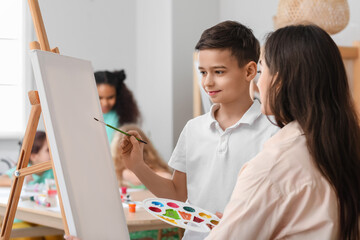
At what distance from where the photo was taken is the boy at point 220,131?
1403mm

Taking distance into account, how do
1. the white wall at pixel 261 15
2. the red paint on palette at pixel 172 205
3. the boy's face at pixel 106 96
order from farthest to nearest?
the boy's face at pixel 106 96, the white wall at pixel 261 15, the red paint on palette at pixel 172 205

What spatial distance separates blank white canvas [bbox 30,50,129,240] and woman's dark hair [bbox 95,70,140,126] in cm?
222

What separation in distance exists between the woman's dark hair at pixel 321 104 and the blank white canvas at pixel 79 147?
49cm

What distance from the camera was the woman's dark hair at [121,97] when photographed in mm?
3648

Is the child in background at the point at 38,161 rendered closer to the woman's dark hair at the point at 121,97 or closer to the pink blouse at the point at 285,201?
the woman's dark hair at the point at 121,97

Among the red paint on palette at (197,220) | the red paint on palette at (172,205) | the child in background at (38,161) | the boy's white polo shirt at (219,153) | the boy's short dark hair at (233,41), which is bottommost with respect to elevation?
the child in background at (38,161)

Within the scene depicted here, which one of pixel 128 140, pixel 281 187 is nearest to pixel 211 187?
pixel 128 140

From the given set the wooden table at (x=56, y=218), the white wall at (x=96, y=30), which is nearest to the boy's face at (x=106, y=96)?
the white wall at (x=96, y=30)

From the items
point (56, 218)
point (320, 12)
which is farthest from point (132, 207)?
point (320, 12)

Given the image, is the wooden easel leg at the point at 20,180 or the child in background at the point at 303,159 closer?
the child in background at the point at 303,159

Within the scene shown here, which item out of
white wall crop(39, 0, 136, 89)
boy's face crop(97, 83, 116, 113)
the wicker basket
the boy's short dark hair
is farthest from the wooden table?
white wall crop(39, 0, 136, 89)

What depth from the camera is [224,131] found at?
1.44 meters

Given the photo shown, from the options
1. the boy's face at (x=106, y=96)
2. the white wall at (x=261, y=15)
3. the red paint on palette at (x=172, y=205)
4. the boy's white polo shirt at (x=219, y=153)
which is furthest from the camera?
the boy's face at (x=106, y=96)

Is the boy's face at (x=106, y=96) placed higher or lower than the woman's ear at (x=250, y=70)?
lower
